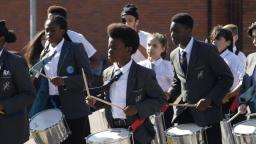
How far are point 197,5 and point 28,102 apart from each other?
1067cm

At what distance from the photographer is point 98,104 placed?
612 cm

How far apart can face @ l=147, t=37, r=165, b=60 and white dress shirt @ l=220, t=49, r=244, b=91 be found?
0.79m

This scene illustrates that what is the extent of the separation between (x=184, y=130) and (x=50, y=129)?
1.28m

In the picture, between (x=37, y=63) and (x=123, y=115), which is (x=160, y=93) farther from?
(x=37, y=63)

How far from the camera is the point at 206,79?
654 cm

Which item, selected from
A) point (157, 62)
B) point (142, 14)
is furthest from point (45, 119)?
point (142, 14)

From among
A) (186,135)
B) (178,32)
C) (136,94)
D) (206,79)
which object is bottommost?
(186,135)

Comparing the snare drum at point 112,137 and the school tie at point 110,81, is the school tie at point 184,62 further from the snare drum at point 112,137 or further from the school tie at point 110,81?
the snare drum at point 112,137

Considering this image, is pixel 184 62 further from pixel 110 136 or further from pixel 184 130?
pixel 110 136

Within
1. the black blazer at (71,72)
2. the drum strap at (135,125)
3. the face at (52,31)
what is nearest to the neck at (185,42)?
the black blazer at (71,72)

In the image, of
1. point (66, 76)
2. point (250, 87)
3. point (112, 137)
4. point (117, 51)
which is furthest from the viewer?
point (66, 76)

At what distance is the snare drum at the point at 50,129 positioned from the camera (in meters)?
6.57

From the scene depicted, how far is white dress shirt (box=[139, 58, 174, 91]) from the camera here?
27.4ft

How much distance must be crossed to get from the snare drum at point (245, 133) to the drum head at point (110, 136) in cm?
116
